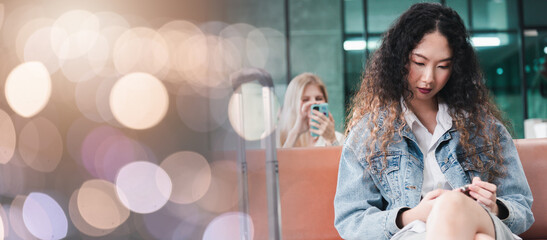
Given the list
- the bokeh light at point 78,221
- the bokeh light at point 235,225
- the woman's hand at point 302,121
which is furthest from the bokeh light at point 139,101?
the bokeh light at point 235,225

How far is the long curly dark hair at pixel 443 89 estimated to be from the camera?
1466mm

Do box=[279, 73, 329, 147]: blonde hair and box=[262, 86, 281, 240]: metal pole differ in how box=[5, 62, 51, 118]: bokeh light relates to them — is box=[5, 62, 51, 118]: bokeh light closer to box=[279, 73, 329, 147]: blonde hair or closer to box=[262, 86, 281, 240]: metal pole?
box=[279, 73, 329, 147]: blonde hair

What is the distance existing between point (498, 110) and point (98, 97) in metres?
4.95

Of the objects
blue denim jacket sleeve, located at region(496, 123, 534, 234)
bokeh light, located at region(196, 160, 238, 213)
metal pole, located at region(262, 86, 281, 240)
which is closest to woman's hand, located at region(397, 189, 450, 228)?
blue denim jacket sleeve, located at region(496, 123, 534, 234)

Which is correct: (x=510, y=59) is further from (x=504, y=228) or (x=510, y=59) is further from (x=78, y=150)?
(x=504, y=228)

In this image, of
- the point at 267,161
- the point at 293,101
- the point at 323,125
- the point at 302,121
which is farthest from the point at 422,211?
the point at 293,101

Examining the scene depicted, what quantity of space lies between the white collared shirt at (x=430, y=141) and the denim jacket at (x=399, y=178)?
0.06ft

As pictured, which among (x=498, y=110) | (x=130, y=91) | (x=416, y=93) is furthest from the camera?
(x=130, y=91)

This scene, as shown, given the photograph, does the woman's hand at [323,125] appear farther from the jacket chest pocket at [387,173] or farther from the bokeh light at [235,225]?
the jacket chest pocket at [387,173]

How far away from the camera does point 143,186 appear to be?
19.4 ft

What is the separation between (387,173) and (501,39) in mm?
6839

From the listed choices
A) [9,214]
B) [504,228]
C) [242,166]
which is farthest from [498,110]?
[9,214]

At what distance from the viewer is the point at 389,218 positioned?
1.32 m

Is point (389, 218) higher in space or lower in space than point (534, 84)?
lower
